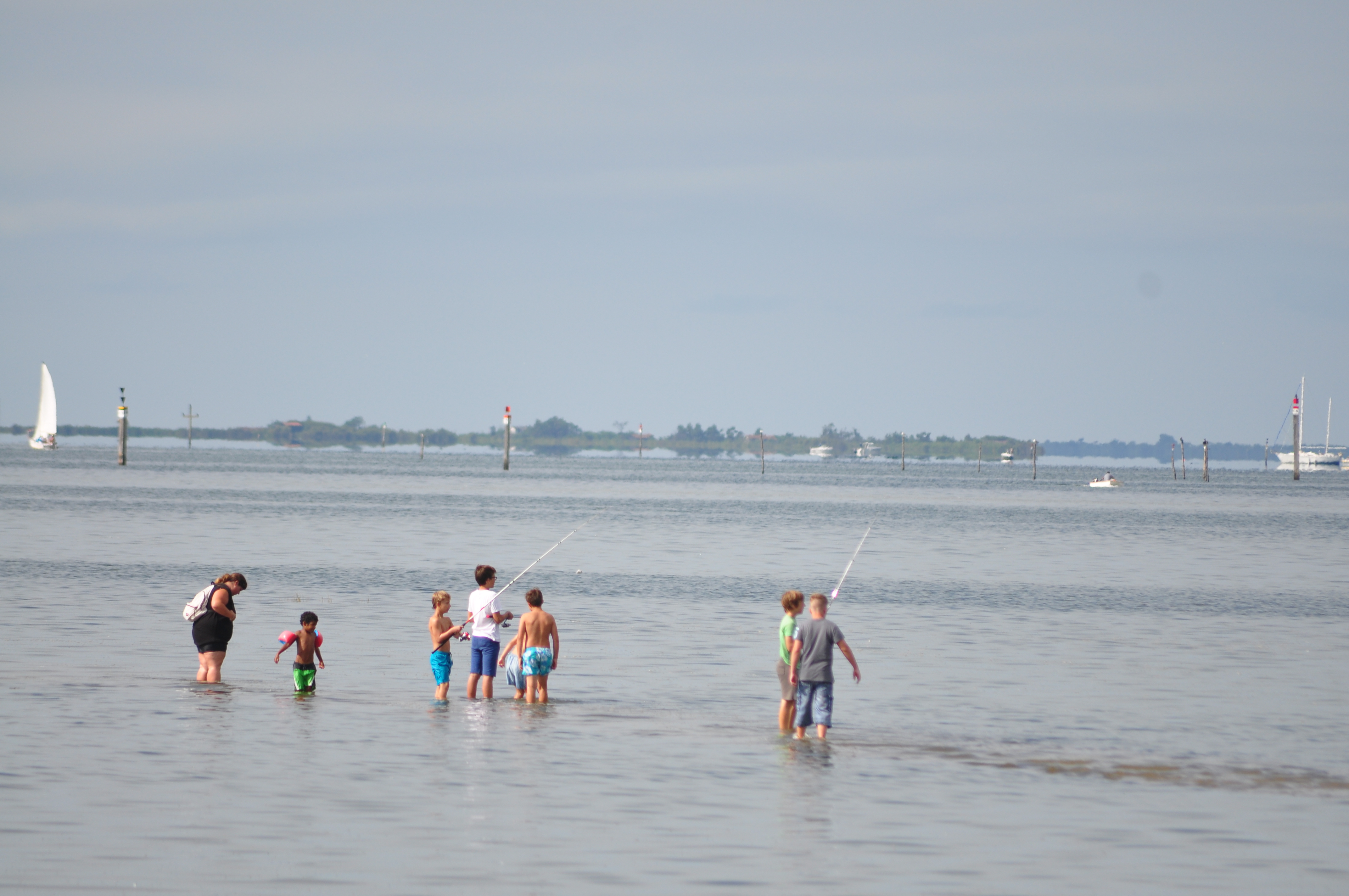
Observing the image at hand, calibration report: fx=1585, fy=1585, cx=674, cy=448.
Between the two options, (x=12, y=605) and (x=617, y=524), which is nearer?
(x=12, y=605)

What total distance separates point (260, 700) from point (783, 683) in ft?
23.0

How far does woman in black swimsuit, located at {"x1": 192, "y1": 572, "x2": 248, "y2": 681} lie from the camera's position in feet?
67.2

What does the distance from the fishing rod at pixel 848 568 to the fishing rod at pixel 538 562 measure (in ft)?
27.2

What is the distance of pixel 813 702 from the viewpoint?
18.5m

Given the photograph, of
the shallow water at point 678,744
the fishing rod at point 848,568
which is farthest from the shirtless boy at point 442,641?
the fishing rod at point 848,568

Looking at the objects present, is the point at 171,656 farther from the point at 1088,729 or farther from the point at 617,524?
the point at 617,524

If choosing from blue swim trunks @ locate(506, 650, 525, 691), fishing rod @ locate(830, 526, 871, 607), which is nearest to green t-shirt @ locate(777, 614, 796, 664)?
blue swim trunks @ locate(506, 650, 525, 691)

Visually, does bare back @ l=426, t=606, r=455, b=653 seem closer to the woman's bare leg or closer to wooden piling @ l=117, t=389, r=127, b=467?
the woman's bare leg

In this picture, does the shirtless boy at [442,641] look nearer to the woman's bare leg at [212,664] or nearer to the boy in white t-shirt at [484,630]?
the boy in white t-shirt at [484,630]

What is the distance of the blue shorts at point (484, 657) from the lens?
67.2 feet

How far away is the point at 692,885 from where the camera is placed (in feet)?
39.9

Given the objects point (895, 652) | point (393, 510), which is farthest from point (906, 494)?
point (895, 652)

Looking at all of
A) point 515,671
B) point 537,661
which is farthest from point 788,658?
point 515,671

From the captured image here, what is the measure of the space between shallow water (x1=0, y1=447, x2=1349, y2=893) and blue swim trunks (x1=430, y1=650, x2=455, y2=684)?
60 centimetres
